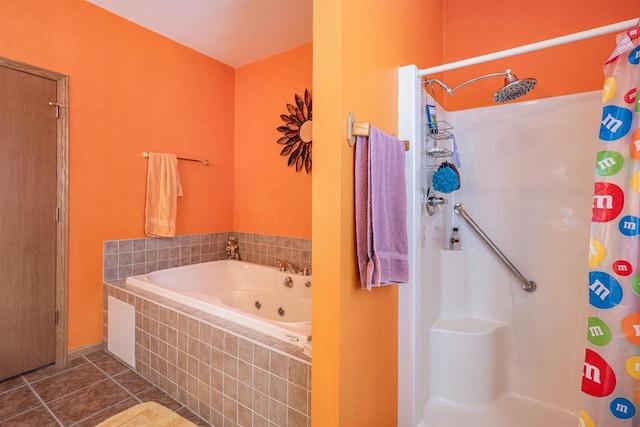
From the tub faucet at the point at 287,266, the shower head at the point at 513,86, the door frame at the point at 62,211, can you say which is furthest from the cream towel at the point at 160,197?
the shower head at the point at 513,86

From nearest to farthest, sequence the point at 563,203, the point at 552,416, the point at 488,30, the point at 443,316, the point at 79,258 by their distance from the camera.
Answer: the point at 552,416 < the point at 563,203 < the point at 443,316 < the point at 488,30 < the point at 79,258

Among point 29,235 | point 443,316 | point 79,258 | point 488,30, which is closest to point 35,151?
point 29,235

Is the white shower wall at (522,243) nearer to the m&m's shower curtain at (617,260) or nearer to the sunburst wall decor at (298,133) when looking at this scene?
the m&m's shower curtain at (617,260)

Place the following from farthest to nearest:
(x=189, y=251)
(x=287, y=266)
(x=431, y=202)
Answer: (x=189, y=251)
(x=287, y=266)
(x=431, y=202)

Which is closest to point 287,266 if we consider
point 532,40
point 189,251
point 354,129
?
point 189,251

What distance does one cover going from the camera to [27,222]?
2.05m

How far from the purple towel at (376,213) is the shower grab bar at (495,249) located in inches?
43.2

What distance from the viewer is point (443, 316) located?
6.58 feet

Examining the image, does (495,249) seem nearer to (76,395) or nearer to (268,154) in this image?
(268,154)

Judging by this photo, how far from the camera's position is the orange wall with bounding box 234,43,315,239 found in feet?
9.39

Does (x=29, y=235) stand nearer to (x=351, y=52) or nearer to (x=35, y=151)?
(x=35, y=151)

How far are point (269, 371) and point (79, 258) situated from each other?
1.84 m

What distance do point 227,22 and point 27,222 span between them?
2.08 m

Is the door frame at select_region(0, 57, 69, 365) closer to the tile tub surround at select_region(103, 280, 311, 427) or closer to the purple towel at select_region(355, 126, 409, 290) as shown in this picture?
the tile tub surround at select_region(103, 280, 311, 427)
